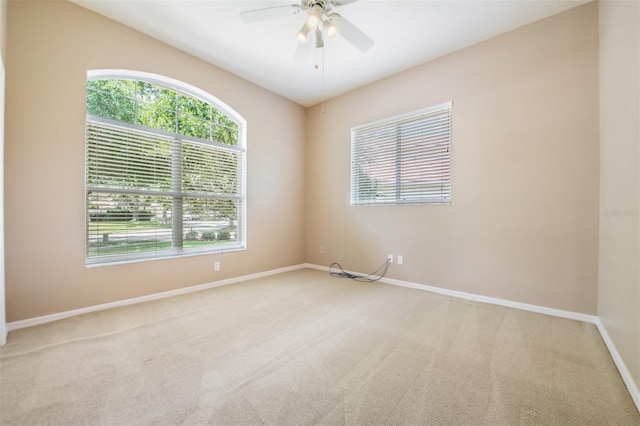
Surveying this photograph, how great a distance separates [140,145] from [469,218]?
4008 millimetres

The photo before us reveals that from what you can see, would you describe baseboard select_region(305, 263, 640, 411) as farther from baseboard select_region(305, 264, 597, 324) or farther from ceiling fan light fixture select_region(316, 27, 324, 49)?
ceiling fan light fixture select_region(316, 27, 324, 49)

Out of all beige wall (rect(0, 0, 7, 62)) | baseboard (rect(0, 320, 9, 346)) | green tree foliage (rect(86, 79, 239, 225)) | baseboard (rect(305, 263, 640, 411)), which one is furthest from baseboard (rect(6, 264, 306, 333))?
beige wall (rect(0, 0, 7, 62))

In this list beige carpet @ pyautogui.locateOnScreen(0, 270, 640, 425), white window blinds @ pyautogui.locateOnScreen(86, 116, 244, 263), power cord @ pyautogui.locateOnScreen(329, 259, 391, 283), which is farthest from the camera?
power cord @ pyautogui.locateOnScreen(329, 259, 391, 283)

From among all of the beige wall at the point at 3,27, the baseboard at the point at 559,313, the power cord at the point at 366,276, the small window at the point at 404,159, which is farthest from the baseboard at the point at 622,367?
the beige wall at the point at 3,27

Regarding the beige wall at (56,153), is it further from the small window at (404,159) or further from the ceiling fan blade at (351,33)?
the small window at (404,159)

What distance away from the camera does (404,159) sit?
3719 mm

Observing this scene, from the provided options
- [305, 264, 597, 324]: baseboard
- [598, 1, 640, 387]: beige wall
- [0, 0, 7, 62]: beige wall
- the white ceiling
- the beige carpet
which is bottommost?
the beige carpet

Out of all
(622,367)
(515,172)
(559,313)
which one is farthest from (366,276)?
(622,367)

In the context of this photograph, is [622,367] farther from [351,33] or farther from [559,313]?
[351,33]

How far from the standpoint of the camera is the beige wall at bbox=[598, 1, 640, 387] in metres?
1.58

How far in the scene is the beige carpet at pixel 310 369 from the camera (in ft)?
4.44

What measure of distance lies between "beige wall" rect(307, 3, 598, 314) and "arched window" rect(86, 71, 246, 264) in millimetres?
2386

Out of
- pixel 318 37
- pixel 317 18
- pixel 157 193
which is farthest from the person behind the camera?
pixel 157 193

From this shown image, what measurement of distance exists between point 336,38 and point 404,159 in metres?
1.76
